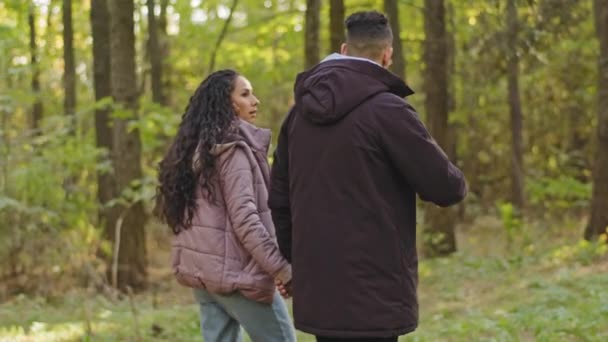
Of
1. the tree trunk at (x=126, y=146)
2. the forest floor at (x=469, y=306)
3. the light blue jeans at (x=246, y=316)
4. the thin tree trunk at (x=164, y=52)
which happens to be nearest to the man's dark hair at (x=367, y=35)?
the light blue jeans at (x=246, y=316)

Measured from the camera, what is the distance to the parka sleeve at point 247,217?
4020mm

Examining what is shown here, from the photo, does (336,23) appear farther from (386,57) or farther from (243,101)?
(386,57)

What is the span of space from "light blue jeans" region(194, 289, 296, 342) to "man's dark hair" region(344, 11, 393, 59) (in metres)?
1.34

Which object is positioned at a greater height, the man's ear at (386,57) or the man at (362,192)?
the man's ear at (386,57)

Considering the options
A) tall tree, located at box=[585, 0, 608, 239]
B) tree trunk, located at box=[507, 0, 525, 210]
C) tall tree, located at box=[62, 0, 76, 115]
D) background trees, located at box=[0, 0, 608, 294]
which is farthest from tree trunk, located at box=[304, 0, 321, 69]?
tall tree, located at box=[62, 0, 76, 115]

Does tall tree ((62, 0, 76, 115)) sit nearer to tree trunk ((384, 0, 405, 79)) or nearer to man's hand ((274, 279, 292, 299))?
tree trunk ((384, 0, 405, 79))

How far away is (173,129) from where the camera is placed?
1094 centimetres

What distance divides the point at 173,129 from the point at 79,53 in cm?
1927

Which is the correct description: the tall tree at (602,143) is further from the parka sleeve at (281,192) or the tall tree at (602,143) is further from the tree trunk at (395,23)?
the parka sleeve at (281,192)

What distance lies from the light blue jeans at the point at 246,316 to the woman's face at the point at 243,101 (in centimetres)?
92

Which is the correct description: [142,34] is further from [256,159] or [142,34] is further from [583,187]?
[256,159]

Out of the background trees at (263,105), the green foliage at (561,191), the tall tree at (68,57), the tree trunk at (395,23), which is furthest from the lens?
the green foliage at (561,191)

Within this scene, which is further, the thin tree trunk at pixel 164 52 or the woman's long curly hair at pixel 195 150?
the thin tree trunk at pixel 164 52

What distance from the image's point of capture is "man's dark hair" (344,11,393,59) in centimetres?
361
